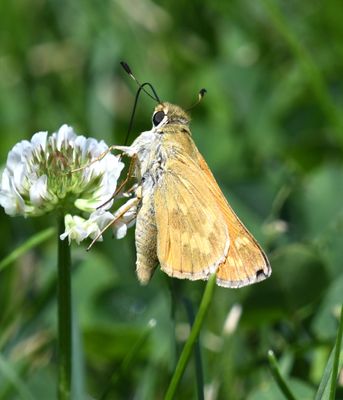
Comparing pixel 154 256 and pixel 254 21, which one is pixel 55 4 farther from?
pixel 154 256

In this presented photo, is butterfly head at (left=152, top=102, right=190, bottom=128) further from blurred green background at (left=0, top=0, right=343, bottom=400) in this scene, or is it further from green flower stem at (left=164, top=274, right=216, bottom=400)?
green flower stem at (left=164, top=274, right=216, bottom=400)

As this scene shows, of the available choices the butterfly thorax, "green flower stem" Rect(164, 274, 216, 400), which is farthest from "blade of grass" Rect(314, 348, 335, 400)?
the butterfly thorax

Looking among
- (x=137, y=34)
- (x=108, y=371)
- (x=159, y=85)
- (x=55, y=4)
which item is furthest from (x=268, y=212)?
(x=55, y=4)

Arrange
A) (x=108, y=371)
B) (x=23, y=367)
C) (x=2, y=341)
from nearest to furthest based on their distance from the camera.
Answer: (x=23, y=367) → (x=2, y=341) → (x=108, y=371)

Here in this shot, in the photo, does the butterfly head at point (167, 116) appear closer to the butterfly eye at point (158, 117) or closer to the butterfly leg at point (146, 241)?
the butterfly eye at point (158, 117)

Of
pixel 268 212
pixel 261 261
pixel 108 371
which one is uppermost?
pixel 261 261

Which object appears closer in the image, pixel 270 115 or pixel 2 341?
pixel 2 341

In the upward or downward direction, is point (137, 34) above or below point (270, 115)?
above

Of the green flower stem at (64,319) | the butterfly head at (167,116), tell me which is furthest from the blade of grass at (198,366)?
the butterfly head at (167,116)
